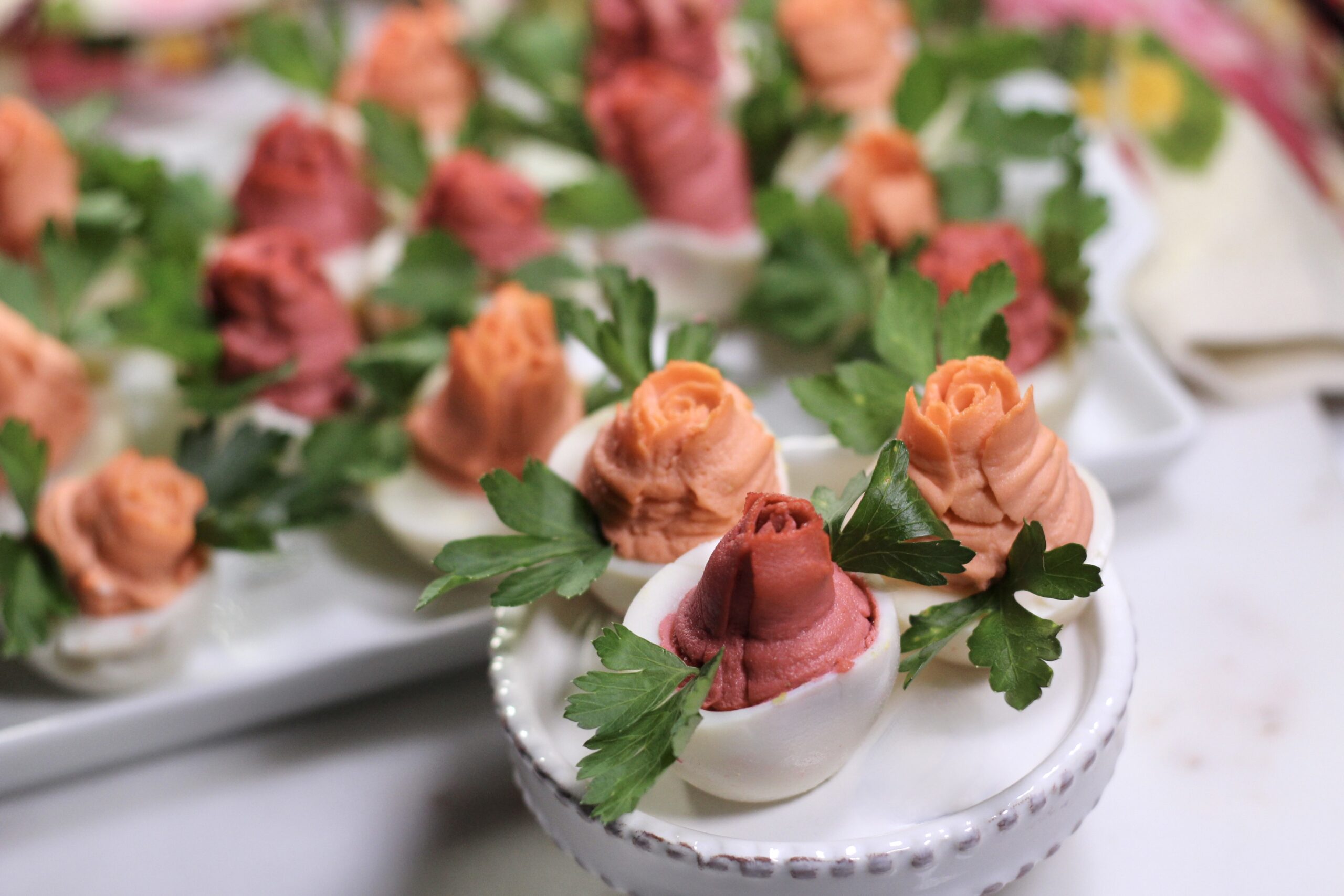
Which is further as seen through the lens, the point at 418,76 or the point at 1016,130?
the point at 418,76

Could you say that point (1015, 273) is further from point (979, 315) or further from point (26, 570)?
point (26, 570)

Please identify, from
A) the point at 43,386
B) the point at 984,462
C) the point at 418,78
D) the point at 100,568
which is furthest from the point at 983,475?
the point at 418,78

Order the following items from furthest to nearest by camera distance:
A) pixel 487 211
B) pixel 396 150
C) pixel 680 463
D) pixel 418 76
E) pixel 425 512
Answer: pixel 418 76, pixel 396 150, pixel 487 211, pixel 425 512, pixel 680 463

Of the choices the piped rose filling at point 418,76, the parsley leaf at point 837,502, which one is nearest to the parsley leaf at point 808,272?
the parsley leaf at point 837,502

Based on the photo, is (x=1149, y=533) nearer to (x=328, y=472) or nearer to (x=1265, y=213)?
(x=1265, y=213)

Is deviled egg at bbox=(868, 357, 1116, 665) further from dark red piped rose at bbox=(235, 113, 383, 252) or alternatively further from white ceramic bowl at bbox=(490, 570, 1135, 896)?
dark red piped rose at bbox=(235, 113, 383, 252)

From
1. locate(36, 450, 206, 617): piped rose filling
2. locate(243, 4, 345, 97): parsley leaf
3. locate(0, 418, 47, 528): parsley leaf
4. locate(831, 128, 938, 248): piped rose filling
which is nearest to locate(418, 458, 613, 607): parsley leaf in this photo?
locate(36, 450, 206, 617): piped rose filling

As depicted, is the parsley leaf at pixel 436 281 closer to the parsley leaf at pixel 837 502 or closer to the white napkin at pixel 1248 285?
the parsley leaf at pixel 837 502
